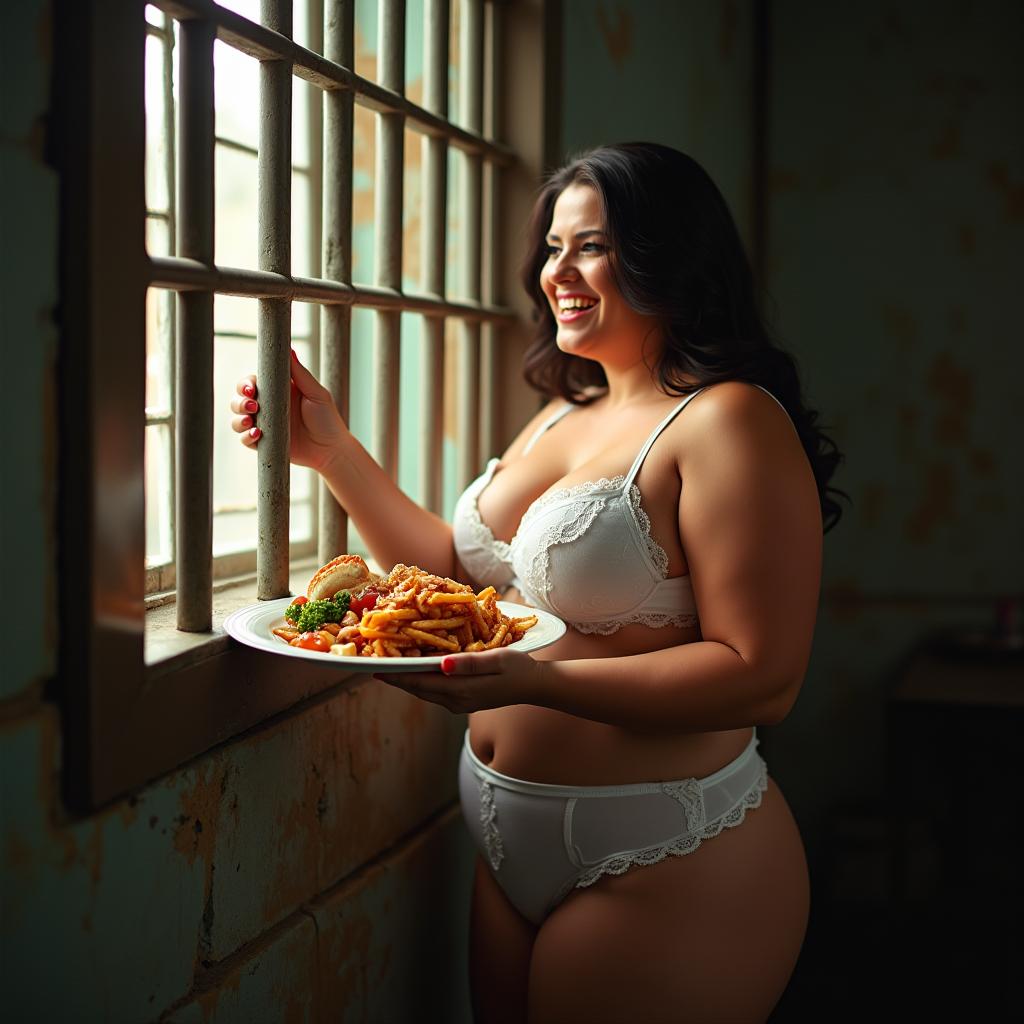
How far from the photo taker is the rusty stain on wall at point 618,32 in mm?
2611

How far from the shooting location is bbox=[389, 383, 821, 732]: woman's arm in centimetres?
154

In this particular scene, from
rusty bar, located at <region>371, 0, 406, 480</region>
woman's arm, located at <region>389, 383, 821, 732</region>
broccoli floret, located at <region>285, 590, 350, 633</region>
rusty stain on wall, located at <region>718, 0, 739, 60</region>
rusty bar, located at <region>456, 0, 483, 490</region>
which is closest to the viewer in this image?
broccoli floret, located at <region>285, 590, 350, 633</region>

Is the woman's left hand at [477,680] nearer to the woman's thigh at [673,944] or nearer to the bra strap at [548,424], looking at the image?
the woman's thigh at [673,944]

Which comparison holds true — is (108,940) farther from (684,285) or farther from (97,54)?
(684,285)

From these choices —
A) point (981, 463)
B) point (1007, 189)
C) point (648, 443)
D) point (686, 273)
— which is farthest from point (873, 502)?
point (648, 443)

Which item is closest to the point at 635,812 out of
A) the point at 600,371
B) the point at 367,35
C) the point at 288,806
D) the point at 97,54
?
the point at 288,806

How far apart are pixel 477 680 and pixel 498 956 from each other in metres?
0.68

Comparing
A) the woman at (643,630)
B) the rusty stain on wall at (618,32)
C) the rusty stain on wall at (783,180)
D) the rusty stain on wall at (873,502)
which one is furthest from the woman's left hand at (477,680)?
the rusty stain on wall at (783,180)

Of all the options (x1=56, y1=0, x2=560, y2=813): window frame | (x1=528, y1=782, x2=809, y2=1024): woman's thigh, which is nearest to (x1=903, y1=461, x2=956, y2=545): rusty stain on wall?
(x1=528, y1=782, x2=809, y2=1024): woman's thigh

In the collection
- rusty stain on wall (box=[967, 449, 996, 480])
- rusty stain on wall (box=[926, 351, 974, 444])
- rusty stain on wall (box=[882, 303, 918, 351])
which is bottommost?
rusty stain on wall (box=[967, 449, 996, 480])

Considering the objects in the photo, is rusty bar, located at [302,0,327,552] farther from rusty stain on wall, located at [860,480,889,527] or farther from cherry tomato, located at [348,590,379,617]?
rusty stain on wall, located at [860,480,889,527]

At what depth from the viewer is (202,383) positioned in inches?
57.4

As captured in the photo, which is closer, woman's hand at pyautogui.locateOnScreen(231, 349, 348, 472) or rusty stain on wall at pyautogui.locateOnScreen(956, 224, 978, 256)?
woman's hand at pyautogui.locateOnScreen(231, 349, 348, 472)

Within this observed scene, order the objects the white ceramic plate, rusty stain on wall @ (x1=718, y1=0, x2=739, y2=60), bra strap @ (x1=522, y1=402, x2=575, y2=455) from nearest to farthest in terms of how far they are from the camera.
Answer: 1. the white ceramic plate
2. bra strap @ (x1=522, y1=402, x2=575, y2=455)
3. rusty stain on wall @ (x1=718, y1=0, x2=739, y2=60)
